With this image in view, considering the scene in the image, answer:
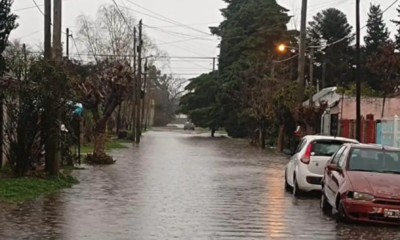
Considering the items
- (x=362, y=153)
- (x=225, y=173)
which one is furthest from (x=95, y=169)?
(x=362, y=153)

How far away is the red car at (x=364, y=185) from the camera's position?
12641 mm

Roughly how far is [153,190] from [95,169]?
7.26 meters

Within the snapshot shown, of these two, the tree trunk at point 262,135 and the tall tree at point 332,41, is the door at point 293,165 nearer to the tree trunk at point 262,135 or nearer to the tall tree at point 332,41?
the tree trunk at point 262,135

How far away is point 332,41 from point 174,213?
56178mm

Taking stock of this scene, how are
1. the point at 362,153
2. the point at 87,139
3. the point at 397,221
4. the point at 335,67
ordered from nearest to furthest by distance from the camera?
the point at 397,221 → the point at 362,153 → the point at 87,139 → the point at 335,67

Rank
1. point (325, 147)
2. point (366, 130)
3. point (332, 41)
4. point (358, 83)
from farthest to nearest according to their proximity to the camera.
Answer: point (332, 41) → point (366, 130) → point (358, 83) → point (325, 147)

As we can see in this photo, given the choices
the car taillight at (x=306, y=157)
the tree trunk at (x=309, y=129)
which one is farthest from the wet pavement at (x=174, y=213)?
the tree trunk at (x=309, y=129)

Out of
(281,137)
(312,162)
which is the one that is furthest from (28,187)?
(281,137)

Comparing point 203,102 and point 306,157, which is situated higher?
point 203,102

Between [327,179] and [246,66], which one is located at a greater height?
[246,66]

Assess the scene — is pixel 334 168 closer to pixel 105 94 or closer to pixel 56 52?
pixel 56 52

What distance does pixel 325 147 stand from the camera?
59.6 ft

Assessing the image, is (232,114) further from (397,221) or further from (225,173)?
(397,221)

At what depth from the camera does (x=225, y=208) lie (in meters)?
15.1
